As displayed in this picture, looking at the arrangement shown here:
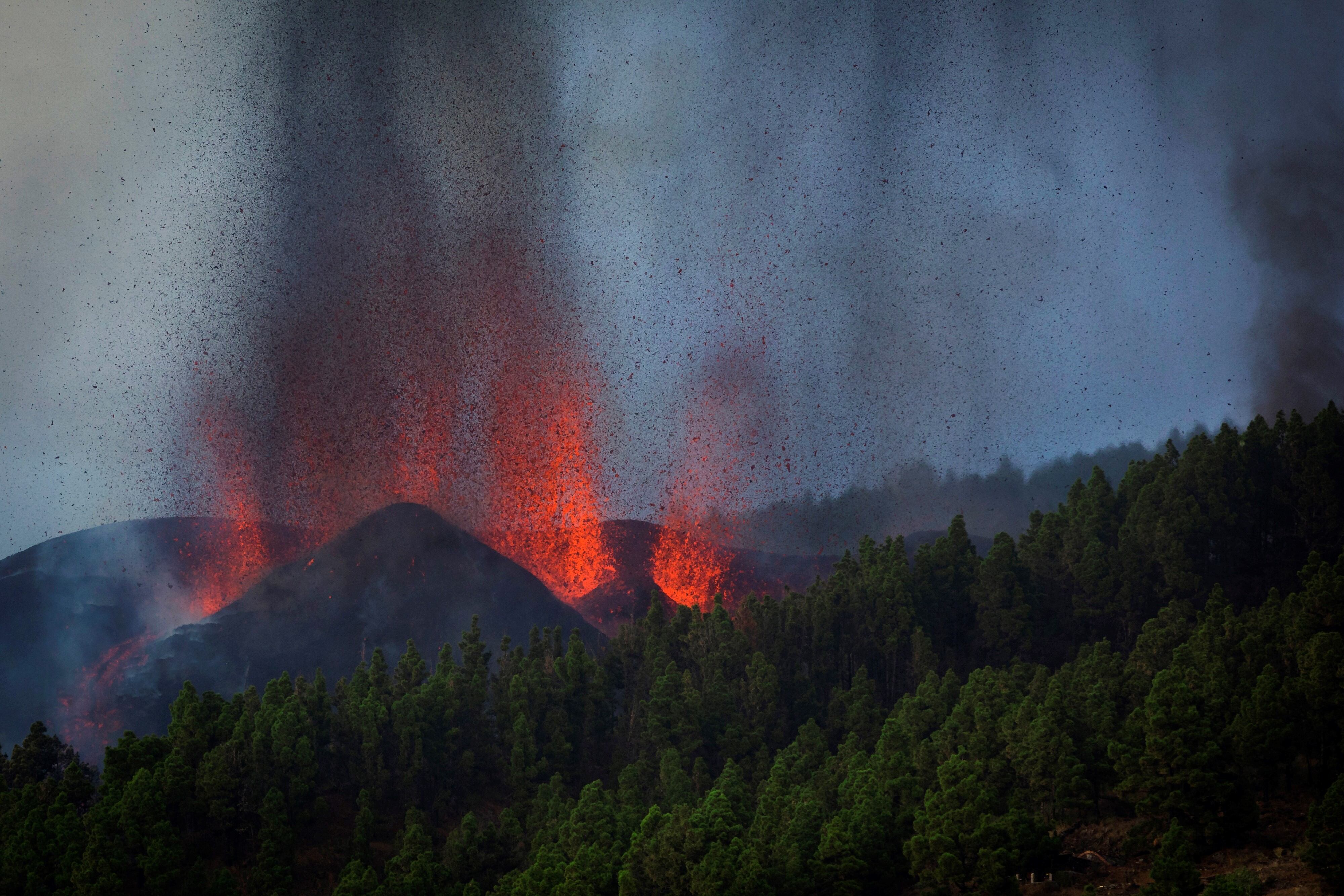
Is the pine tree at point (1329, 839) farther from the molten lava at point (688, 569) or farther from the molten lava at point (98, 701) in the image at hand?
the molten lava at point (98, 701)

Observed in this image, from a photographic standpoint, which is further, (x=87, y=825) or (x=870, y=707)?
(x=870, y=707)

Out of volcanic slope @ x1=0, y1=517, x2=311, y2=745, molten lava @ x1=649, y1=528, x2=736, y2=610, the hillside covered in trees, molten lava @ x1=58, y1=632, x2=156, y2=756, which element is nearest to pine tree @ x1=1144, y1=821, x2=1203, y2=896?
the hillside covered in trees

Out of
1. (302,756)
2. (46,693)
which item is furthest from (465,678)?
(46,693)

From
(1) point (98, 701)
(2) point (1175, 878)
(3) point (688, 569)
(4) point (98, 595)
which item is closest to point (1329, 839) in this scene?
(2) point (1175, 878)

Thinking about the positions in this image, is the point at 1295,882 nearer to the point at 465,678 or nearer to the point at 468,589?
the point at 465,678

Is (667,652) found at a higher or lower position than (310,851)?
higher

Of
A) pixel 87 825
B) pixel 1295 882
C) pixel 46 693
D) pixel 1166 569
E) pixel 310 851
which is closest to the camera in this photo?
pixel 1295 882

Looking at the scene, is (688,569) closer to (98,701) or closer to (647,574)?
(647,574)
